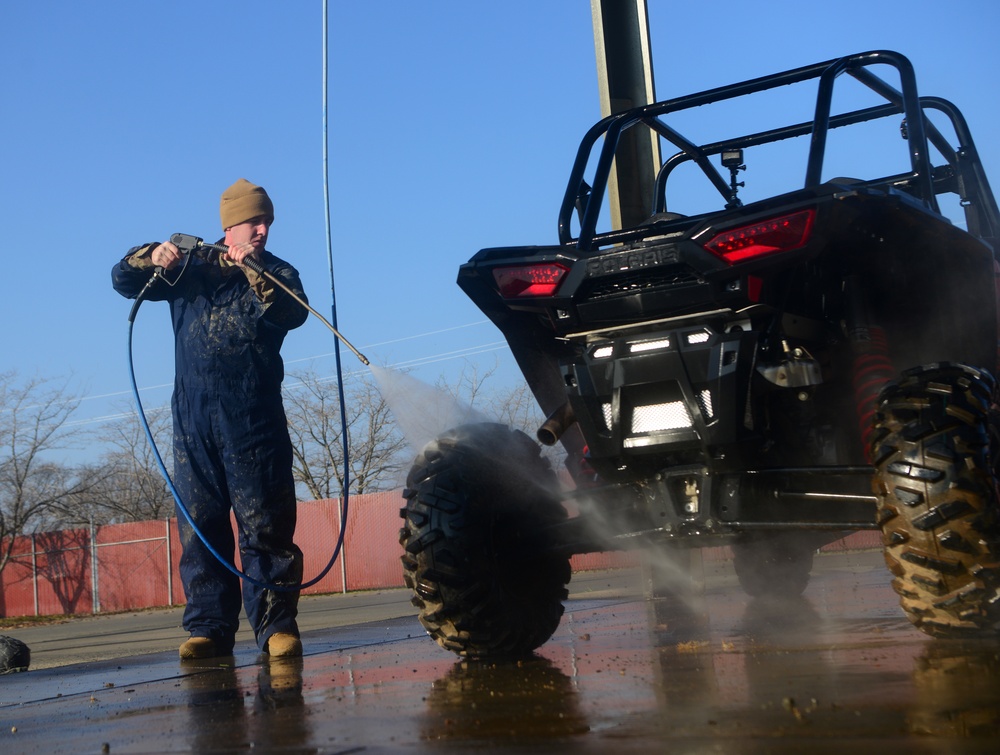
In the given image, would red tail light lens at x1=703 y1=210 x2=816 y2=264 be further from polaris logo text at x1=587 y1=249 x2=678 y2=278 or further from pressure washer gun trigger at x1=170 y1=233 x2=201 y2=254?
pressure washer gun trigger at x1=170 y1=233 x2=201 y2=254

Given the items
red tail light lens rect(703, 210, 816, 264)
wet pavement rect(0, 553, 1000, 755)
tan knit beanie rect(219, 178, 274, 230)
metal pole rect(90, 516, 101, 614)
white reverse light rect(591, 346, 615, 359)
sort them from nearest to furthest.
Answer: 1. wet pavement rect(0, 553, 1000, 755)
2. red tail light lens rect(703, 210, 816, 264)
3. white reverse light rect(591, 346, 615, 359)
4. tan knit beanie rect(219, 178, 274, 230)
5. metal pole rect(90, 516, 101, 614)

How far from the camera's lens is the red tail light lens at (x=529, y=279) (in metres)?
4.08

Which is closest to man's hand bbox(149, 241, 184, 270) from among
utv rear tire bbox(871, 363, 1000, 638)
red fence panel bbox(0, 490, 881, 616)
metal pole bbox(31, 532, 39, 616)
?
utv rear tire bbox(871, 363, 1000, 638)

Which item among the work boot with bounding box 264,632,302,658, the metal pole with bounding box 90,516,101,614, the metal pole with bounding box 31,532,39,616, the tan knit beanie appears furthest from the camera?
the metal pole with bounding box 31,532,39,616

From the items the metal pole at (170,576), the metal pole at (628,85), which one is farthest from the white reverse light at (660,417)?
the metal pole at (170,576)

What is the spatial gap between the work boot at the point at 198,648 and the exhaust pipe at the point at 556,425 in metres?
2.18

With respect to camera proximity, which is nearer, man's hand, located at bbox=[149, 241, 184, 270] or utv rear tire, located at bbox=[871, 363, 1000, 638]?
utv rear tire, located at bbox=[871, 363, 1000, 638]

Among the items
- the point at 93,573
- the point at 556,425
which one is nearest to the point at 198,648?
the point at 556,425

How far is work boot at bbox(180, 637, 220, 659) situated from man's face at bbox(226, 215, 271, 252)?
1.89m

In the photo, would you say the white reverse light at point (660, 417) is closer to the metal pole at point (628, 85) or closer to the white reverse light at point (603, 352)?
the white reverse light at point (603, 352)

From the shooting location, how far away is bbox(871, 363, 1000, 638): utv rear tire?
10.7 feet

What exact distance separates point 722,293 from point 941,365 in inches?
27.8

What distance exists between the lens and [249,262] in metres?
5.46

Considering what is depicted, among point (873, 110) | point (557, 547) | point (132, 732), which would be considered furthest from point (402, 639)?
point (873, 110)
